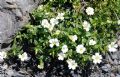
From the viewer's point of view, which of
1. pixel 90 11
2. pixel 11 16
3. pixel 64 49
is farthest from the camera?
pixel 90 11

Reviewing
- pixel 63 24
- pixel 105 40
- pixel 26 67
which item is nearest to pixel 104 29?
pixel 105 40

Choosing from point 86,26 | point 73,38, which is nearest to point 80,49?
point 73,38

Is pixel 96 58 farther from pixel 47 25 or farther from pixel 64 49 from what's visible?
pixel 47 25

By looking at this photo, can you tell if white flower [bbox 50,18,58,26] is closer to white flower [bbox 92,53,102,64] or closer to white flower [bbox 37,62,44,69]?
white flower [bbox 37,62,44,69]

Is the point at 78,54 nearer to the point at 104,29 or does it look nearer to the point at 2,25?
the point at 104,29

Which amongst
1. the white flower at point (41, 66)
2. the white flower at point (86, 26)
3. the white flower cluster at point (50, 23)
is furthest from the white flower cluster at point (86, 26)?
the white flower at point (41, 66)
